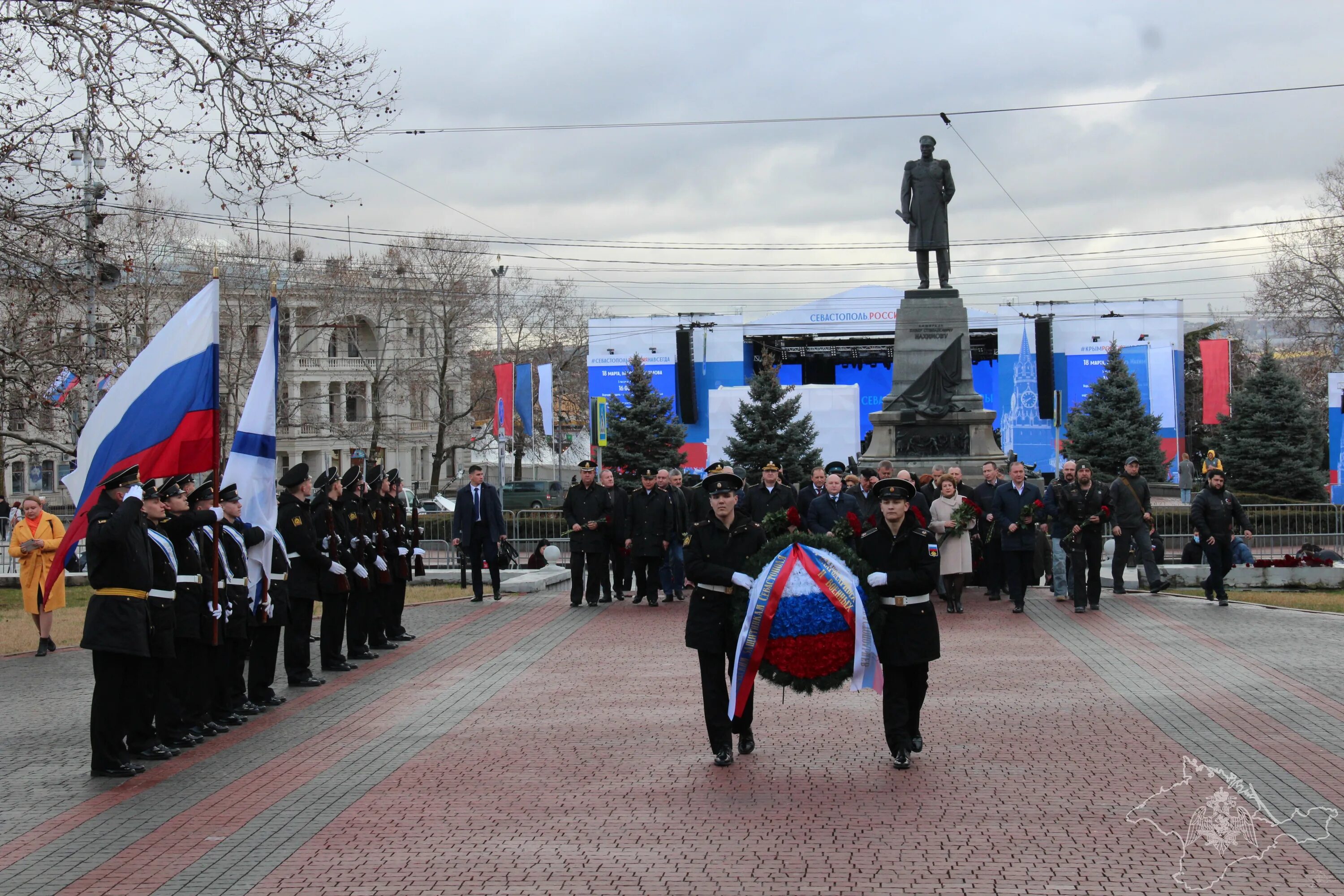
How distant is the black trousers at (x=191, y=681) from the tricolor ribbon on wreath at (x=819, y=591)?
3.94 meters

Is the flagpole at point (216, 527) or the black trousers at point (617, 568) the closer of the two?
the flagpole at point (216, 527)

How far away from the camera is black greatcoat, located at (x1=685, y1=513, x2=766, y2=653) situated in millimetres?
8688

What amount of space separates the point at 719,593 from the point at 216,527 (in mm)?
3457

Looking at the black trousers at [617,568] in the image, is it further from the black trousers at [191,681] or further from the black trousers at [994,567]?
the black trousers at [191,681]

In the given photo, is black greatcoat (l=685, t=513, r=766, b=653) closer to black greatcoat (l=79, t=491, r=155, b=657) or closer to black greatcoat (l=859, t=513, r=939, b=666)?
black greatcoat (l=859, t=513, r=939, b=666)

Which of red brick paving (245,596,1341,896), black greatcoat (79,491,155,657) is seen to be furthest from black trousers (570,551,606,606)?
black greatcoat (79,491,155,657)

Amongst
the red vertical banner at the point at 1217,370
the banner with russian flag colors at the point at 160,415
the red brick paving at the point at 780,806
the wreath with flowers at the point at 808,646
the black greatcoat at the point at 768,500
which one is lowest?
the red brick paving at the point at 780,806

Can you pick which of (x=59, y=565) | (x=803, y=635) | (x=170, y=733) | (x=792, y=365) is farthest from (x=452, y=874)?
(x=792, y=365)

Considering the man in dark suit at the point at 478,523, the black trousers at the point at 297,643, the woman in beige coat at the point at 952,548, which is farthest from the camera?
the man in dark suit at the point at 478,523

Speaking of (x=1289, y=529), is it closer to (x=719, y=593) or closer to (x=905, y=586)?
(x=905, y=586)

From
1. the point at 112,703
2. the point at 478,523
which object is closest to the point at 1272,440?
the point at 478,523

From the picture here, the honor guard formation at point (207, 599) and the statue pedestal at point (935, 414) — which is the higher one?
the statue pedestal at point (935, 414)

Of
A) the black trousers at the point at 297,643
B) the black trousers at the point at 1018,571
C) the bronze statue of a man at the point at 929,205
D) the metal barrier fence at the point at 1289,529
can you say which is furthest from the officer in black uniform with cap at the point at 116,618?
the metal barrier fence at the point at 1289,529

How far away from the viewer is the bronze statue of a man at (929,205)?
2595 cm
